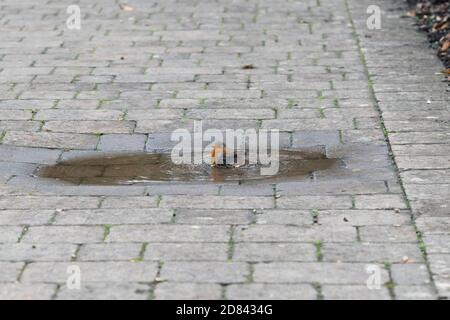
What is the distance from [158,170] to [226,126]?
1.06 meters

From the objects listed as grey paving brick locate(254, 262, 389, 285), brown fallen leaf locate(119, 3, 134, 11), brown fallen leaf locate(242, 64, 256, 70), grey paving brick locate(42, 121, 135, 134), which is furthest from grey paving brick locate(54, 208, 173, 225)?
brown fallen leaf locate(119, 3, 134, 11)

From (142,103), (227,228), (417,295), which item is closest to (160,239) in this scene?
(227,228)

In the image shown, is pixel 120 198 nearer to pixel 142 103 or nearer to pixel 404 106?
pixel 142 103

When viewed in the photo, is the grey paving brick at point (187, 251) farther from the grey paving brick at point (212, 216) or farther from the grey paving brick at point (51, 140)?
the grey paving brick at point (51, 140)

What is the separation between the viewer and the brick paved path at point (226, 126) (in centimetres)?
524

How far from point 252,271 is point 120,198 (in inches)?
54.2

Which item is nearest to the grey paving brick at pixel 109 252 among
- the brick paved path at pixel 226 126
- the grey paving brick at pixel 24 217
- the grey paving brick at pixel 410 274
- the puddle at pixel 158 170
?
the brick paved path at pixel 226 126

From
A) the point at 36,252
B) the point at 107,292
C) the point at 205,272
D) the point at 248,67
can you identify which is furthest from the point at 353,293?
the point at 248,67

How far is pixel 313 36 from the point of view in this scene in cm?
1071

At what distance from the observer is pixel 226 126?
7.81m

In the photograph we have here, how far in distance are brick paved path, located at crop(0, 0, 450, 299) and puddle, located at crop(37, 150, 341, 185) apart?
0.14m

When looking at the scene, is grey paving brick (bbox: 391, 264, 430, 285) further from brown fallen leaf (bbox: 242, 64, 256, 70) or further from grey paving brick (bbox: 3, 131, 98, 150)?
brown fallen leaf (bbox: 242, 64, 256, 70)

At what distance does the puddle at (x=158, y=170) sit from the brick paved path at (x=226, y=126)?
0.45ft

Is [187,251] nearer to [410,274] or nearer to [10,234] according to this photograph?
[10,234]
